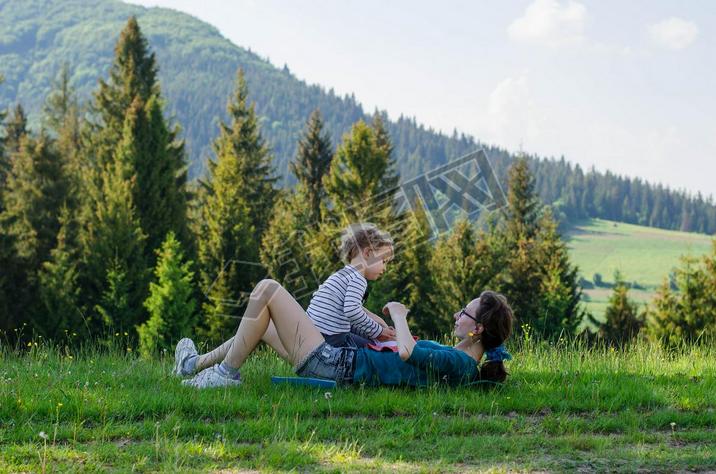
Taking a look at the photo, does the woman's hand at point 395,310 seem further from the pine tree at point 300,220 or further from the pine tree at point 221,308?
the pine tree at point 221,308

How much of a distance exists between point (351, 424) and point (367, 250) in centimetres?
189

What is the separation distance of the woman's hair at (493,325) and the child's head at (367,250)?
101 centimetres

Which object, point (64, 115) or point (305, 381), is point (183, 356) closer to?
point (305, 381)

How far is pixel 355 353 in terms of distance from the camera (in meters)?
6.55

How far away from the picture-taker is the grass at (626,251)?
11526cm

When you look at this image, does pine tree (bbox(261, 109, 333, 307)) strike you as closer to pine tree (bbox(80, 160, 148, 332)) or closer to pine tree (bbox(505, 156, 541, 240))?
pine tree (bbox(80, 160, 148, 332))

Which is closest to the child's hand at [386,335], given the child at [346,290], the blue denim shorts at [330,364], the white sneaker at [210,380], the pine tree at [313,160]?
the child at [346,290]

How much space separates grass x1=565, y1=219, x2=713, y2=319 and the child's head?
9580 cm

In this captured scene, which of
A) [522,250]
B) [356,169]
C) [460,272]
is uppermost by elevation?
[356,169]

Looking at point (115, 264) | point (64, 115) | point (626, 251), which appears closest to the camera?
point (115, 264)

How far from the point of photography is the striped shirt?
670 centimetres

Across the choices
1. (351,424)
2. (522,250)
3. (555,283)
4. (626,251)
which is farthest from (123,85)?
(626,251)

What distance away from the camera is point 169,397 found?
227 inches

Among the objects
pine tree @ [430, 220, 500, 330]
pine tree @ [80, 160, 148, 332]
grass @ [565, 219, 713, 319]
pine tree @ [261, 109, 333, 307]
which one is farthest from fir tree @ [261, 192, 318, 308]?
grass @ [565, 219, 713, 319]
